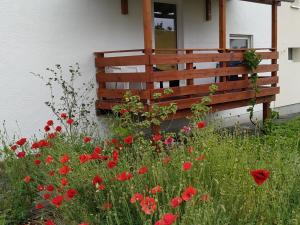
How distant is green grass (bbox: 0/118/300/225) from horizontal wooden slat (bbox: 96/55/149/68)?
8.24ft

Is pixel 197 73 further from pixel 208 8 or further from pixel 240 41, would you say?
pixel 240 41

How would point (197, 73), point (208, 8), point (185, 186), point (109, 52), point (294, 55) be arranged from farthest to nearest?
point (294, 55) < point (208, 8) < point (197, 73) < point (109, 52) < point (185, 186)

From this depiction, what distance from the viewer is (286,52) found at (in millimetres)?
12859

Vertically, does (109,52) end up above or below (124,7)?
below

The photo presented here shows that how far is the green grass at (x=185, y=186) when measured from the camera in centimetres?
273

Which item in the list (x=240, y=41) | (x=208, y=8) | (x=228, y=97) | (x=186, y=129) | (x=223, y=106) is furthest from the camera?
(x=240, y=41)

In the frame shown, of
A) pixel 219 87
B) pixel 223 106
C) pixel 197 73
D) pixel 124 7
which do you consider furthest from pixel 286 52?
pixel 124 7

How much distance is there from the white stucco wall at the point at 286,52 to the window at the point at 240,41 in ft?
4.35

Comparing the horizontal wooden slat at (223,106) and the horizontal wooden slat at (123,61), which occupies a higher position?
the horizontal wooden slat at (123,61)

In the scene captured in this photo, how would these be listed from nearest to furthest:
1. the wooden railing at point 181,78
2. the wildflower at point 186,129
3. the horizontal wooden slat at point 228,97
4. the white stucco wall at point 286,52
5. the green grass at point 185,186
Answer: the green grass at point 185,186 → the wildflower at point 186,129 → the wooden railing at point 181,78 → the horizontal wooden slat at point 228,97 → the white stucco wall at point 286,52

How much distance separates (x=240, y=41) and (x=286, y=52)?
2.20 meters

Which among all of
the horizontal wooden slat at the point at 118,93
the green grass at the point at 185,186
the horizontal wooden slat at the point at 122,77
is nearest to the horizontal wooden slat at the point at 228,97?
the horizontal wooden slat at the point at 118,93

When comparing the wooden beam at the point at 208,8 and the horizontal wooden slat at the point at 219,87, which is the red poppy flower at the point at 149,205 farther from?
the wooden beam at the point at 208,8

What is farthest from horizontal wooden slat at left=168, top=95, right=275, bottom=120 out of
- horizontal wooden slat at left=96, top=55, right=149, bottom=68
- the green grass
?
the green grass
